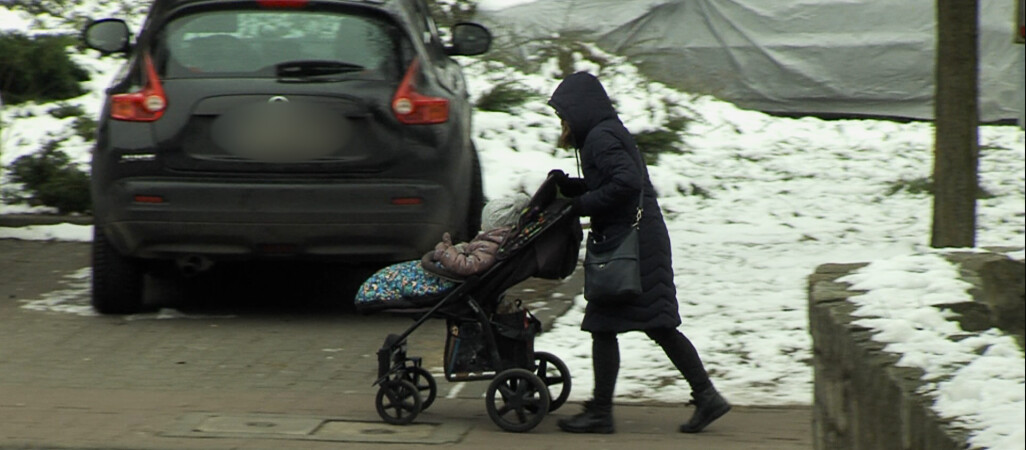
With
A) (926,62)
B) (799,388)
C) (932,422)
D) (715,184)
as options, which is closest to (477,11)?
(715,184)

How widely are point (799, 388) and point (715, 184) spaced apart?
5.60 m

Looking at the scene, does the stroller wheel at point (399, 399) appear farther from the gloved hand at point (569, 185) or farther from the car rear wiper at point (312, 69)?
the car rear wiper at point (312, 69)

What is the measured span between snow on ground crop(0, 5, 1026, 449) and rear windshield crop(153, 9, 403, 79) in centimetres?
159

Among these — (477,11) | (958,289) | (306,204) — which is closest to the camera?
(958,289)

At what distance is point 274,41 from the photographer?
7957 mm

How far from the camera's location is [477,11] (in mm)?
14438

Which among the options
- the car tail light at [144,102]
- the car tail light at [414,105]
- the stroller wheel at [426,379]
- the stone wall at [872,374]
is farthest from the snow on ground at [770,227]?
the car tail light at [144,102]

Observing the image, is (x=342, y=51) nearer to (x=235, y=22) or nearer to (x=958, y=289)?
(x=235, y=22)

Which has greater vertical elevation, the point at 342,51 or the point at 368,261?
the point at 342,51

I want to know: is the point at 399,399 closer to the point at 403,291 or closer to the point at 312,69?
the point at 403,291

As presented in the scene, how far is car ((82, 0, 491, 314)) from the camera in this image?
300 inches

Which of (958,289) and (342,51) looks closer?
(958,289)

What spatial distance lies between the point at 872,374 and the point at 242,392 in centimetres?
336

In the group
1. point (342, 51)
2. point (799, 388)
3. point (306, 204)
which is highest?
point (342, 51)
